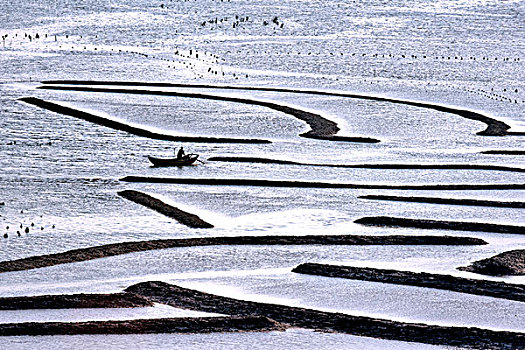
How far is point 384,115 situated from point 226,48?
65.8 ft

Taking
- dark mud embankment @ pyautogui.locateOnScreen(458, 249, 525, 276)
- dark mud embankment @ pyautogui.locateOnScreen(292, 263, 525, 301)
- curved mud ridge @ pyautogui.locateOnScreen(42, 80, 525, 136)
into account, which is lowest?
dark mud embankment @ pyautogui.locateOnScreen(292, 263, 525, 301)

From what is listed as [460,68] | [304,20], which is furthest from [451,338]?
[304,20]

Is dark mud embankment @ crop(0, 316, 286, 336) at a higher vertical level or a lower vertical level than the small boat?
lower

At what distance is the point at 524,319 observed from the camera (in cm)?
1177

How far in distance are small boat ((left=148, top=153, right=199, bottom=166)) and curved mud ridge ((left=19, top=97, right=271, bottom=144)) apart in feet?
13.5

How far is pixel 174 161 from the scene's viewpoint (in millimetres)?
22828

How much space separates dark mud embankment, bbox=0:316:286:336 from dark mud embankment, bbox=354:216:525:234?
19.0 ft

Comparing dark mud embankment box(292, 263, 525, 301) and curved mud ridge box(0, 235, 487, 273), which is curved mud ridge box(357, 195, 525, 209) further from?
dark mud embankment box(292, 263, 525, 301)

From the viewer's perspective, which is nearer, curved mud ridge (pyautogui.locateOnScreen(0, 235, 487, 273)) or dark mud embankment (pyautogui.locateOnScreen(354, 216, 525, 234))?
curved mud ridge (pyautogui.locateOnScreen(0, 235, 487, 273))

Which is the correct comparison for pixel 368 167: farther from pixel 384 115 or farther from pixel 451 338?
pixel 451 338

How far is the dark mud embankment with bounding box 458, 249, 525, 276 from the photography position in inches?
542

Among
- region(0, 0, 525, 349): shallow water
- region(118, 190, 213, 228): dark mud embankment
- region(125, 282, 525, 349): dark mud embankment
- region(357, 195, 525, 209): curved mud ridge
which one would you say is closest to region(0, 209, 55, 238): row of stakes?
region(0, 0, 525, 349): shallow water

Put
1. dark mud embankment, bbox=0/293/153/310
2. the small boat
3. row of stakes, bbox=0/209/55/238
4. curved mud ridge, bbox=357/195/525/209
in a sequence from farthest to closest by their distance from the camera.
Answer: the small boat
curved mud ridge, bbox=357/195/525/209
row of stakes, bbox=0/209/55/238
dark mud embankment, bbox=0/293/153/310

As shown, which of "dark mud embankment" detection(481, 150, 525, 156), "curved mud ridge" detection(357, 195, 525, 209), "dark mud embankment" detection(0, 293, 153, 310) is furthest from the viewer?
"dark mud embankment" detection(481, 150, 525, 156)
